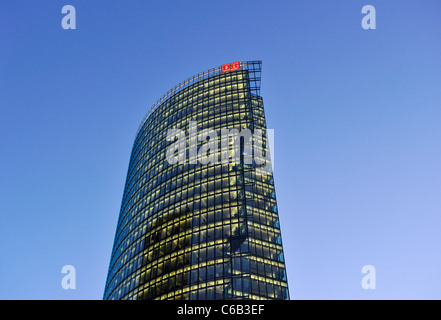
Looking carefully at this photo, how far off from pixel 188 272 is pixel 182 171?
26.9m

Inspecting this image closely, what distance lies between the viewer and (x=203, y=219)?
8219cm

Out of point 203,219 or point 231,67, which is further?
point 231,67

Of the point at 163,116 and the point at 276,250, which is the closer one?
the point at 276,250

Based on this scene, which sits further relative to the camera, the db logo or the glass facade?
the db logo

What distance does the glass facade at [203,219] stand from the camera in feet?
238

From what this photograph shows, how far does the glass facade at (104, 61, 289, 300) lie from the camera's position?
72.6m

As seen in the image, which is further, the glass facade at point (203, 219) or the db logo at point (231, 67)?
the db logo at point (231, 67)

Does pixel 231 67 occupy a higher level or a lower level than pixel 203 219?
higher

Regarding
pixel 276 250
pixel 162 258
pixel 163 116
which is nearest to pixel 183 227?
pixel 162 258

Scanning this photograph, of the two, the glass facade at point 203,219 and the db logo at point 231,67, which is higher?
the db logo at point 231,67

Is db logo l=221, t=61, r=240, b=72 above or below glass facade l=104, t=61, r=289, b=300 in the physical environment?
above
